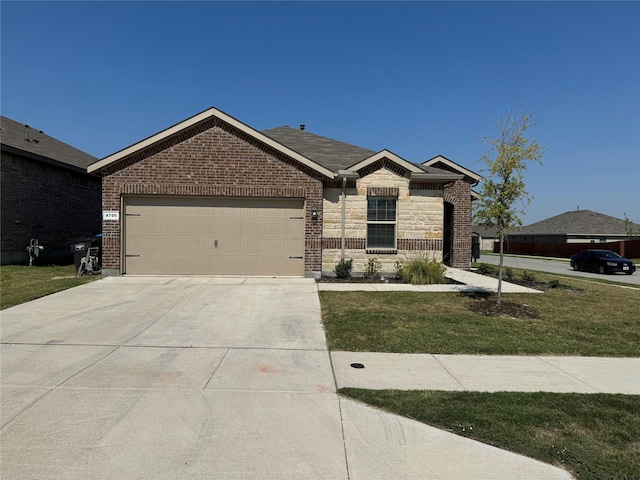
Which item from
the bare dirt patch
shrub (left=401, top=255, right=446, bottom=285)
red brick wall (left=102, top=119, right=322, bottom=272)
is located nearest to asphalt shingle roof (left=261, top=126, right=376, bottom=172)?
red brick wall (left=102, top=119, right=322, bottom=272)

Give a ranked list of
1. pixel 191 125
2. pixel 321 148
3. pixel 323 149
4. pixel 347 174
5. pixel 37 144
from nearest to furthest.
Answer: pixel 191 125
pixel 347 174
pixel 323 149
pixel 321 148
pixel 37 144

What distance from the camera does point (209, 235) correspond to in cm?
1224

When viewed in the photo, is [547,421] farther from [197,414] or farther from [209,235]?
[209,235]

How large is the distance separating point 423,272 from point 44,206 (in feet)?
53.6

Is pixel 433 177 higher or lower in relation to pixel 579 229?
higher

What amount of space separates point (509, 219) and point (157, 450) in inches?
308

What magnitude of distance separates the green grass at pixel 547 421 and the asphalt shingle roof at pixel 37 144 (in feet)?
56.3

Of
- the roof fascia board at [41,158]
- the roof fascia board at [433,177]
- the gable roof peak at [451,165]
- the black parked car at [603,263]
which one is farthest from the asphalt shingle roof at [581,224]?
the roof fascia board at [41,158]

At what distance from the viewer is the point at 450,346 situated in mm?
5785

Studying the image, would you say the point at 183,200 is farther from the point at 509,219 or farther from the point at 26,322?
the point at 509,219

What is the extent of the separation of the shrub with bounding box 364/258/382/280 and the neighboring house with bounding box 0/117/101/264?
10562 millimetres

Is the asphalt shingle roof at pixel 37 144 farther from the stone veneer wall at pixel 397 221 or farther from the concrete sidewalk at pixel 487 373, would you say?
the concrete sidewalk at pixel 487 373

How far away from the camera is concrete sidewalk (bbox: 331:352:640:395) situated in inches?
172

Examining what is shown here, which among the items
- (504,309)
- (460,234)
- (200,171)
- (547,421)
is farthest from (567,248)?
(547,421)
